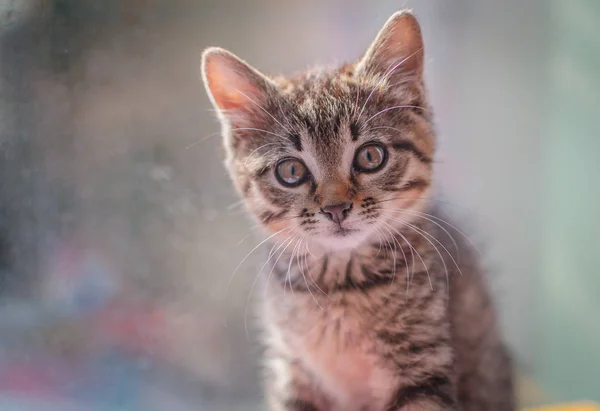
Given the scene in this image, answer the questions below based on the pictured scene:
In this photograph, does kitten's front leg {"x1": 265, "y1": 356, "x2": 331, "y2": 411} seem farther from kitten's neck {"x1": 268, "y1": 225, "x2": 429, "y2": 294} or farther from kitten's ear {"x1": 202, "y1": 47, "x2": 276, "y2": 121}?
kitten's ear {"x1": 202, "y1": 47, "x2": 276, "y2": 121}

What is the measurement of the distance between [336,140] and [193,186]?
1.68 feet

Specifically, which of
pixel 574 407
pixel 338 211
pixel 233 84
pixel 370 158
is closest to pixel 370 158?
pixel 370 158

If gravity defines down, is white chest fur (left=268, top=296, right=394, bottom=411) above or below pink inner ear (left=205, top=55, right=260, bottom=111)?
below

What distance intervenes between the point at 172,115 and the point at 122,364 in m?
0.61

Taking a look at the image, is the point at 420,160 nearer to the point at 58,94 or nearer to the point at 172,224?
the point at 172,224

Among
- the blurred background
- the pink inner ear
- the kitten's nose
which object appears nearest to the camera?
the kitten's nose

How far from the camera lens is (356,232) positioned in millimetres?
967

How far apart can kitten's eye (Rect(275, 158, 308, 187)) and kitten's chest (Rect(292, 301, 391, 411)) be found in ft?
0.76

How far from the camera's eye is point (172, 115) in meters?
1.36

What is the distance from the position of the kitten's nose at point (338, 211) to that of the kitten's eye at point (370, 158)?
9 cm

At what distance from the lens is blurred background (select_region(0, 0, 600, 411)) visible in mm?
1232

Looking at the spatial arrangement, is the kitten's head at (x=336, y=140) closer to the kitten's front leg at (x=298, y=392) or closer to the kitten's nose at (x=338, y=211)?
the kitten's nose at (x=338, y=211)

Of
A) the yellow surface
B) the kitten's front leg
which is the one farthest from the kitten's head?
the yellow surface

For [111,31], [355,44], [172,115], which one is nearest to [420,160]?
[355,44]
